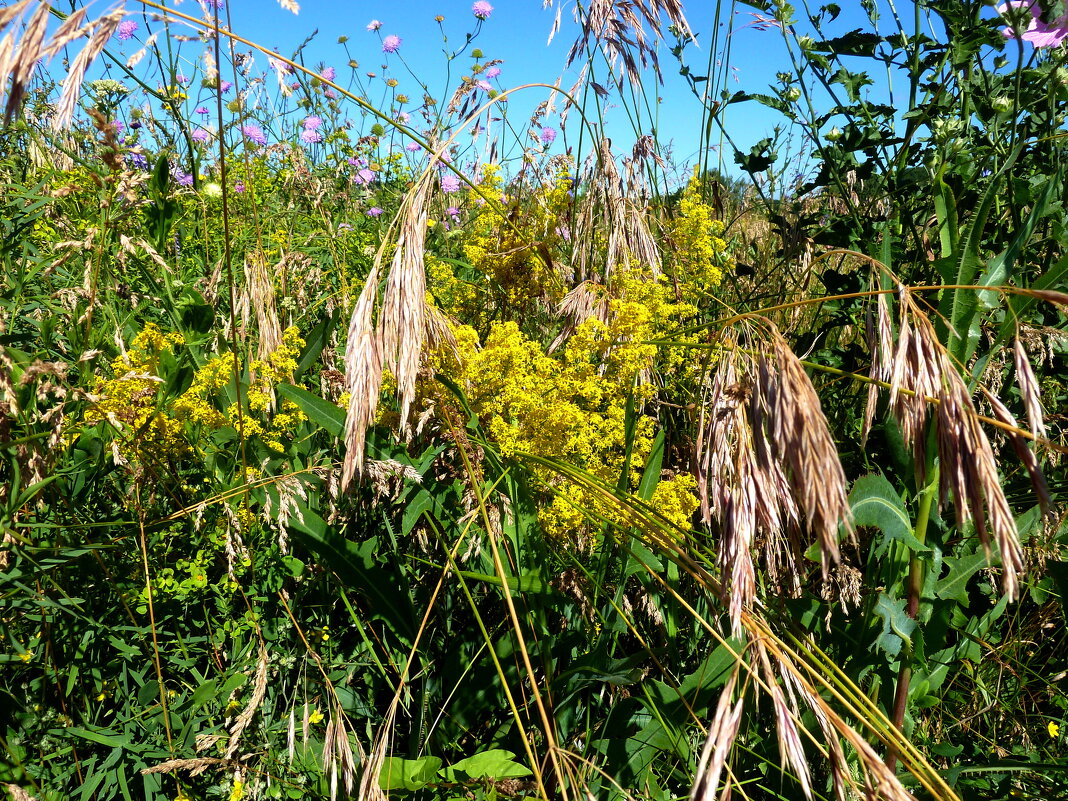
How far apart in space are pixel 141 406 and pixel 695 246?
157 centimetres

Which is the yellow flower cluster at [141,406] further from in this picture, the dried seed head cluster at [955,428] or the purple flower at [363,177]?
the purple flower at [363,177]

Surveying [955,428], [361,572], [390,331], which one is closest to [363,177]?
[361,572]

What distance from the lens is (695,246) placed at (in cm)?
229

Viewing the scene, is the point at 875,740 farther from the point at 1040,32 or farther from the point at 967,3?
the point at 967,3

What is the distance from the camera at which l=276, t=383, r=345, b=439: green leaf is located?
1854mm

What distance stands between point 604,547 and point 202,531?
3.21ft

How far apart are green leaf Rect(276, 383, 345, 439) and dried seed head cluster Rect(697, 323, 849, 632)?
0.97 meters

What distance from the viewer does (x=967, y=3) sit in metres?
1.82

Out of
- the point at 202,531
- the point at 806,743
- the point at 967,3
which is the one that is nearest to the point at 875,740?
the point at 806,743

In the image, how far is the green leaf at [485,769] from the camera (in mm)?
1548

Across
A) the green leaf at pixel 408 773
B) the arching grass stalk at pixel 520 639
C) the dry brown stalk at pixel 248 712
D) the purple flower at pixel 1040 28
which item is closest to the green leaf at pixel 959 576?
the arching grass stalk at pixel 520 639

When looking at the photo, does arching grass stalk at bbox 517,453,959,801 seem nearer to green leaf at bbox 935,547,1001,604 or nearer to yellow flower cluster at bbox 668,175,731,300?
green leaf at bbox 935,547,1001,604

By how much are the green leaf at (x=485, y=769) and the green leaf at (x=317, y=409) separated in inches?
31.5

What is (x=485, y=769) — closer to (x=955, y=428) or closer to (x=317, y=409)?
(x=317, y=409)
